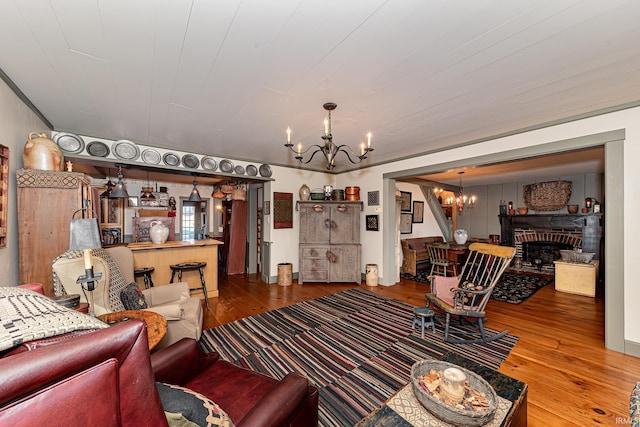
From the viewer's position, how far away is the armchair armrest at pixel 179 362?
1.33 meters

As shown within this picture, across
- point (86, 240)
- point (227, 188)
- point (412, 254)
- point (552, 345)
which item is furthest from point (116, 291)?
point (412, 254)

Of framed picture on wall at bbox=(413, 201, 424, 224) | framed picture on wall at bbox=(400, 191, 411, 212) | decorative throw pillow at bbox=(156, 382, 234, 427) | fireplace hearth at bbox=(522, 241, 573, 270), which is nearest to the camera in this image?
decorative throw pillow at bbox=(156, 382, 234, 427)

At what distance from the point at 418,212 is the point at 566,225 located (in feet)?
11.5

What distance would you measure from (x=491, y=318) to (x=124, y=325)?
4.25 m

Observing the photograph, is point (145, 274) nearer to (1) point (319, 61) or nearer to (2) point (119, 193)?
(2) point (119, 193)

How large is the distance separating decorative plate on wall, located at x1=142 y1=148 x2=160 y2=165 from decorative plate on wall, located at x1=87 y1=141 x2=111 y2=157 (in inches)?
A: 16.7

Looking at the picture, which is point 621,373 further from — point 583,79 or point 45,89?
point 45,89

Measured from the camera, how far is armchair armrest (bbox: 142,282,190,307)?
9.22ft

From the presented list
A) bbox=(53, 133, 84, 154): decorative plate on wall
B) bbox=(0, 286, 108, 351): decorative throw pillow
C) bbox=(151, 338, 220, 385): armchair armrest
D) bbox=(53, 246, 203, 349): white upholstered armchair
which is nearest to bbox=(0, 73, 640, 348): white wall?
bbox=(53, 133, 84, 154): decorative plate on wall

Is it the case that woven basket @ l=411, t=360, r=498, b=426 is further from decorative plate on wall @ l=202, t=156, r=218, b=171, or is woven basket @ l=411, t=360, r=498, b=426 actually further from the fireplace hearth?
the fireplace hearth

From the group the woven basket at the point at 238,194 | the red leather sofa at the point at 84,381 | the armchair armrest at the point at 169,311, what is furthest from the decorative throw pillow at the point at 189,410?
the woven basket at the point at 238,194

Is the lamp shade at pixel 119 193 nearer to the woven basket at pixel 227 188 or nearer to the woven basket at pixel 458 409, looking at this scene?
the woven basket at pixel 227 188

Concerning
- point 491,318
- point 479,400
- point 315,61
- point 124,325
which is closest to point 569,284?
point 491,318

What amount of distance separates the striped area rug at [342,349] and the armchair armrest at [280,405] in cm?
83
